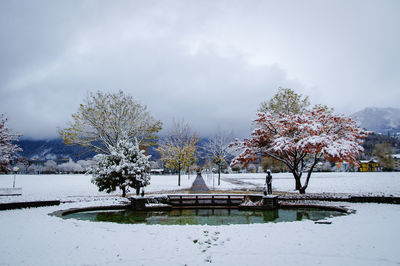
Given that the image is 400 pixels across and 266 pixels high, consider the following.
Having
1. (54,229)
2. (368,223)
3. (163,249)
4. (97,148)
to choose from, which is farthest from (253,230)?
(97,148)

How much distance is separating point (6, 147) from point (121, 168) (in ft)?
62.0

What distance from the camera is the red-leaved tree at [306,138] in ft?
66.3

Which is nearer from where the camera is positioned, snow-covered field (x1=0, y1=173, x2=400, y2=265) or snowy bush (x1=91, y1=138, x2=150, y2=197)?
snow-covered field (x1=0, y1=173, x2=400, y2=265)

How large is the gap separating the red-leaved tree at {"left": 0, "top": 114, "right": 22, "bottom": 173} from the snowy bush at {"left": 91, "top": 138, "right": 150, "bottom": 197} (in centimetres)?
1548

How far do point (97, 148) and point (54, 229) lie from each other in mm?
19141

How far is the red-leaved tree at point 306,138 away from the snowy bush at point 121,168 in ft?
29.2

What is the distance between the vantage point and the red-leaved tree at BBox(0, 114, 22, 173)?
29.6 meters

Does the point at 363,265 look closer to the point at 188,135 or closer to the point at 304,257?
the point at 304,257

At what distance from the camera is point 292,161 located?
2541cm

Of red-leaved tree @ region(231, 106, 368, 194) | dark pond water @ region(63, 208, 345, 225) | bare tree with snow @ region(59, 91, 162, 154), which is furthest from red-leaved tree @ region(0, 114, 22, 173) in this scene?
red-leaved tree @ region(231, 106, 368, 194)

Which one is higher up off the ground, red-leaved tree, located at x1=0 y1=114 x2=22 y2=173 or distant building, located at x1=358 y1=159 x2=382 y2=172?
red-leaved tree, located at x1=0 y1=114 x2=22 y2=173

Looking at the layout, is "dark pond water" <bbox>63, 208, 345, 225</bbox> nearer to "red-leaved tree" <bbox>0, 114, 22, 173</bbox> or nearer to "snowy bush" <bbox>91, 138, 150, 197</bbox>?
"snowy bush" <bbox>91, 138, 150, 197</bbox>

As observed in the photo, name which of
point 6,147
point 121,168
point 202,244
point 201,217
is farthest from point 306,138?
point 6,147

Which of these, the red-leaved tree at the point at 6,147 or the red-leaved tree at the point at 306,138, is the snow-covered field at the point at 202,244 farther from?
the red-leaved tree at the point at 6,147
